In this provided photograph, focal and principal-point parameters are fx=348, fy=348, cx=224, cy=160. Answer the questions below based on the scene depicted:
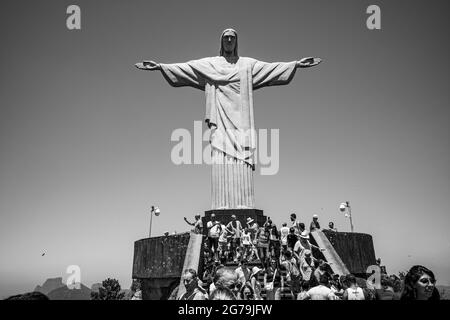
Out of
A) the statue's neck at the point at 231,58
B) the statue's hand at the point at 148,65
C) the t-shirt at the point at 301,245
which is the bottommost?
the t-shirt at the point at 301,245

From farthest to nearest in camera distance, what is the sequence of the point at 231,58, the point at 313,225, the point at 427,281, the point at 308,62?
the point at 231,58, the point at 308,62, the point at 313,225, the point at 427,281

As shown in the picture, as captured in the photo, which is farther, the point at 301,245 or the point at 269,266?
the point at 301,245

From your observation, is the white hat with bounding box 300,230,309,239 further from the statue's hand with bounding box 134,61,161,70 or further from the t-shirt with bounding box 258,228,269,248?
the statue's hand with bounding box 134,61,161,70

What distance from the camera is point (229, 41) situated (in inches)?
617

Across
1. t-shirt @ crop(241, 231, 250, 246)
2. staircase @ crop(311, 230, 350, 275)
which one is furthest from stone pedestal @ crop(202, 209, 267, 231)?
staircase @ crop(311, 230, 350, 275)

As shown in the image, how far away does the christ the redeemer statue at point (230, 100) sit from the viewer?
46.7 feet

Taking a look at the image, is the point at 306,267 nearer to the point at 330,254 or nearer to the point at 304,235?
the point at 304,235

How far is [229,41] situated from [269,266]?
33.5 feet

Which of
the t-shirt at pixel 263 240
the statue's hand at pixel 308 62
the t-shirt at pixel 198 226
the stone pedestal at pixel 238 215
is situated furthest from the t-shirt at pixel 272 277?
the statue's hand at pixel 308 62

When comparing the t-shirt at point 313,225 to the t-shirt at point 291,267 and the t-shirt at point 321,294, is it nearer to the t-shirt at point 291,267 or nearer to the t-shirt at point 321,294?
the t-shirt at point 291,267

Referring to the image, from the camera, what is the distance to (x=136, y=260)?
11.4 m

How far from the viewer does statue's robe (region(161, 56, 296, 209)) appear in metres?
14.2

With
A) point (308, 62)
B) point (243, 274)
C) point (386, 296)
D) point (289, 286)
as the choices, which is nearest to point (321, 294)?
point (386, 296)

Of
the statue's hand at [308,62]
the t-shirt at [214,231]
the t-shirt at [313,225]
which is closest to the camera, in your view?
the t-shirt at [214,231]
